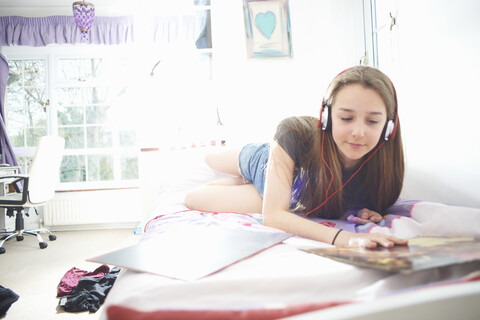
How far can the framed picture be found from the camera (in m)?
2.76

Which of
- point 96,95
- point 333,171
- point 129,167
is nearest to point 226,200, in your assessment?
point 333,171

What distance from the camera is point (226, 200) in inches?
58.9

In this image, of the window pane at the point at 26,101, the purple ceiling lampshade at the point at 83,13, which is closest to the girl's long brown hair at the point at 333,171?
the purple ceiling lampshade at the point at 83,13

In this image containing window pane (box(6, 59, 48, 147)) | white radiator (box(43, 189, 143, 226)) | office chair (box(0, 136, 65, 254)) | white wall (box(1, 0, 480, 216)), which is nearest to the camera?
white wall (box(1, 0, 480, 216))

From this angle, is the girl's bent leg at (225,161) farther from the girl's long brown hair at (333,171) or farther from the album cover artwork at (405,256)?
the album cover artwork at (405,256)

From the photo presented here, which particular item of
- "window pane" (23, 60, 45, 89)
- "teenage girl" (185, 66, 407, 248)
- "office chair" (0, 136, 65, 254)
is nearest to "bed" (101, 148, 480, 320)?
"teenage girl" (185, 66, 407, 248)

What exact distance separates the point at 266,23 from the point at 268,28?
50 millimetres

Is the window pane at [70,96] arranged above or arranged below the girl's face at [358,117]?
above

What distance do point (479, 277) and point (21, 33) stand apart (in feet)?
15.4

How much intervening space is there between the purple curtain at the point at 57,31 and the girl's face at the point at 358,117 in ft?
11.8

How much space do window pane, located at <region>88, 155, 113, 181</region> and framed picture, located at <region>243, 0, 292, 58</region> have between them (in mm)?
2403

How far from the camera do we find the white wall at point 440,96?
1.14m

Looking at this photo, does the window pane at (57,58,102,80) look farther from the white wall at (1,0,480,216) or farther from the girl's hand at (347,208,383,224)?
the girl's hand at (347,208,383,224)

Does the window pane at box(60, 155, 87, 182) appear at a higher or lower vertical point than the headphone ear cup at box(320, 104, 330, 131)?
lower
